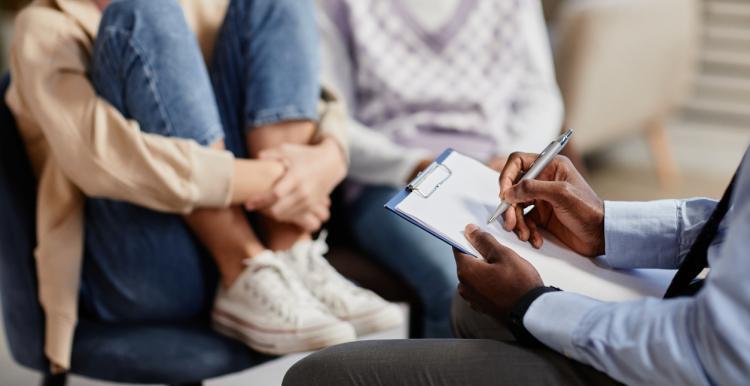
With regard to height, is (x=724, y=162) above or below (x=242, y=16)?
below

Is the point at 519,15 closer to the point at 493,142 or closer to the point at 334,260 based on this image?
the point at 493,142

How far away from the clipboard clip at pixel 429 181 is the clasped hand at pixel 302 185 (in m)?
0.29

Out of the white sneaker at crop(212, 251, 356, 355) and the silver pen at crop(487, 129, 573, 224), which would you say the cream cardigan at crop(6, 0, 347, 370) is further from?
the silver pen at crop(487, 129, 573, 224)

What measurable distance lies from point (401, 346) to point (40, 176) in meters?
0.60

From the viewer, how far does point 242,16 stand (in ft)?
3.85

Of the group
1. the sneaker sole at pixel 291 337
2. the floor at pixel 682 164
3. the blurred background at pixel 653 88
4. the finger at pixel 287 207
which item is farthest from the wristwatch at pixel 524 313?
the floor at pixel 682 164

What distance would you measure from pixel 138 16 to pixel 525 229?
511 mm

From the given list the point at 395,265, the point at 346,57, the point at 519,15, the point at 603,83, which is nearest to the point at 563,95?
the point at 603,83

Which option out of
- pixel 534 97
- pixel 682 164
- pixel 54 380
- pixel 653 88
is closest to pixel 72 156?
pixel 54 380

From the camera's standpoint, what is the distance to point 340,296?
112 centimetres

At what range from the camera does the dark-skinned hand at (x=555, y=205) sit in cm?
85

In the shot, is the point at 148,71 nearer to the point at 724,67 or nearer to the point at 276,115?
the point at 276,115

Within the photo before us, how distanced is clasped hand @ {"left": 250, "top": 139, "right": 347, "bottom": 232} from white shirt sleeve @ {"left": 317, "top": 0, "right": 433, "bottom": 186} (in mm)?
180

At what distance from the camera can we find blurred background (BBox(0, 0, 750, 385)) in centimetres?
229
